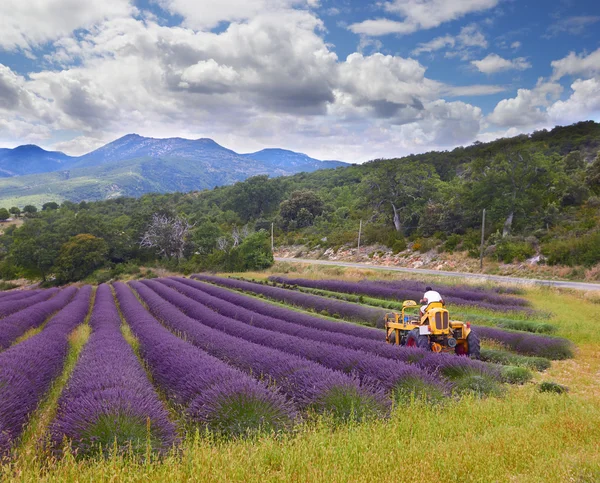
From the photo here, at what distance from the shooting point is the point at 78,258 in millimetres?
46906

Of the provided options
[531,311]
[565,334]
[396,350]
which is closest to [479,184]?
[531,311]

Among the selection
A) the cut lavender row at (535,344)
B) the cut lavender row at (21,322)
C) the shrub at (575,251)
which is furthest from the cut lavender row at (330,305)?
the shrub at (575,251)

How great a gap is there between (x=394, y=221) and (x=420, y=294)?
87.3 feet

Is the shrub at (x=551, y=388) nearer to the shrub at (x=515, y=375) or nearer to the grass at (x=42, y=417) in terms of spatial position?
the shrub at (x=515, y=375)

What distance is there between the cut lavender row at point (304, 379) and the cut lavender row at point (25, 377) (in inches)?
118

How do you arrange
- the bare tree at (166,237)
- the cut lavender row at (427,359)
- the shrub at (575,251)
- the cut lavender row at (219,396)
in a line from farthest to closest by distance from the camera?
1. the bare tree at (166,237)
2. the shrub at (575,251)
3. the cut lavender row at (427,359)
4. the cut lavender row at (219,396)

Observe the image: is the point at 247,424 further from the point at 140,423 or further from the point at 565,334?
the point at 565,334

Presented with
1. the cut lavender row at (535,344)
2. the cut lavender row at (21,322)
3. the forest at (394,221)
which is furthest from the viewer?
the forest at (394,221)

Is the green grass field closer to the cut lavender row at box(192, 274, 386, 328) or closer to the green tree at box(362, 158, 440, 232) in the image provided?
the cut lavender row at box(192, 274, 386, 328)

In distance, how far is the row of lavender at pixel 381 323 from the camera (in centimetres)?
860

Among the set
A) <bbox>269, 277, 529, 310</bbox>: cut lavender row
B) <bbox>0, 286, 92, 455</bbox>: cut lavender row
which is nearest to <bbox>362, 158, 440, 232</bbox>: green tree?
<bbox>269, 277, 529, 310</bbox>: cut lavender row

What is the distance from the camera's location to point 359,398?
4504 mm

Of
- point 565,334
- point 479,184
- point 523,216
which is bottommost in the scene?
point 565,334

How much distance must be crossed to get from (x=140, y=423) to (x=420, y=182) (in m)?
41.9
